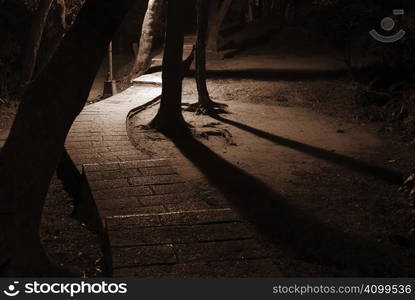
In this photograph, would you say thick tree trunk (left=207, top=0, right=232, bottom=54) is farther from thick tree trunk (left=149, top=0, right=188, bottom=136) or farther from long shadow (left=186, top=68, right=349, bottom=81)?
thick tree trunk (left=149, top=0, right=188, bottom=136)

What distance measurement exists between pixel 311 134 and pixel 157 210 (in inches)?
230

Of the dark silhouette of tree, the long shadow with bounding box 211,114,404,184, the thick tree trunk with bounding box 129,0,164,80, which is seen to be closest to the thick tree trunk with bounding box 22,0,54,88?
the thick tree trunk with bounding box 129,0,164,80

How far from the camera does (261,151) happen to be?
897 cm

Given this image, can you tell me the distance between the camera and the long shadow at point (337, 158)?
25.2 feet

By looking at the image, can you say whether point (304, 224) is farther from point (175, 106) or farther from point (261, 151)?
point (175, 106)

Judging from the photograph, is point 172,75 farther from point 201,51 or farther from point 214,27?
point 214,27

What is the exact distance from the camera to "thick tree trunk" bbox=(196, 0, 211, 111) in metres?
10.8

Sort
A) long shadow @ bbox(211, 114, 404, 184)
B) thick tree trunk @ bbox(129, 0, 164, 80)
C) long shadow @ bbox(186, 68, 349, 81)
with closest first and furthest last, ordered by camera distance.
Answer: long shadow @ bbox(211, 114, 404, 184) < long shadow @ bbox(186, 68, 349, 81) < thick tree trunk @ bbox(129, 0, 164, 80)

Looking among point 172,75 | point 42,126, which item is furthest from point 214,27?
point 42,126

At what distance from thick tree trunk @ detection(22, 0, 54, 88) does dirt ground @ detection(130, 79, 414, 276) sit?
11.9ft

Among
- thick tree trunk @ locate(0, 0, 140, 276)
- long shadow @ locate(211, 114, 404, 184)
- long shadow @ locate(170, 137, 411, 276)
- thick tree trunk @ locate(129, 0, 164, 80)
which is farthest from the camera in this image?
thick tree trunk @ locate(129, 0, 164, 80)

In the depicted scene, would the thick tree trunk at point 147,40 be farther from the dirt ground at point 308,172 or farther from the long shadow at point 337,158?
the long shadow at point 337,158

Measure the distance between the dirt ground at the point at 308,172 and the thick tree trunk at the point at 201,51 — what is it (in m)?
0.56

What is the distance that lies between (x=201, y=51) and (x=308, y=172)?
184 inches
